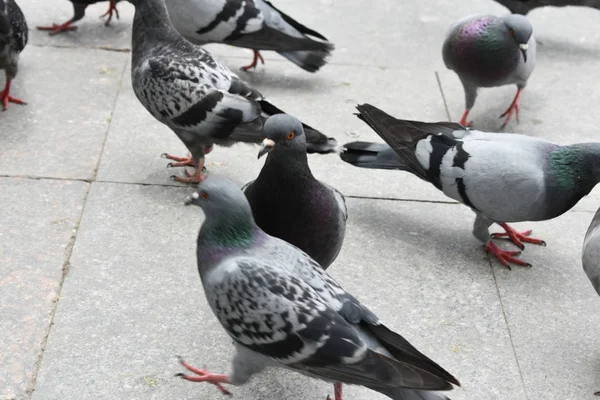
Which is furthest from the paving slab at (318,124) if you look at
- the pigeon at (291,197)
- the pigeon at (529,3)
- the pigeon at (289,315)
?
the pigeon at (289,315)

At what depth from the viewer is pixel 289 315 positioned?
310cm

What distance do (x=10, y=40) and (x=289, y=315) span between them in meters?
3.47

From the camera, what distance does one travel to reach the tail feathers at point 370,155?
4.97 m

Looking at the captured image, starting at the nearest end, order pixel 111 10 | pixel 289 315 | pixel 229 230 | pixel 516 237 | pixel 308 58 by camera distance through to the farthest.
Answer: pixel 289 315 < pixel 229 230 < pixel 516 237 < pixel 308 58 < pixel 111 10

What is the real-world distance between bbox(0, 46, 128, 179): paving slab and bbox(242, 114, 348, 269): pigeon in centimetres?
180

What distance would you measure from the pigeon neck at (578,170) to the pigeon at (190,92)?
1277 mm

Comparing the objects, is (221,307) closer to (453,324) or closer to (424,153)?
(453,324)

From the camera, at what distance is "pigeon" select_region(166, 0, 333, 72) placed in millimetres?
5980

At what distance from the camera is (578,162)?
14.3 ft

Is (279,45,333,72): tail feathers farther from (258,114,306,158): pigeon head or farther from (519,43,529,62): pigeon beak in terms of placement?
(258,114,306,158): pigeon head

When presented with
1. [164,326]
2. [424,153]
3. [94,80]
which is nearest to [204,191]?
[164,326]

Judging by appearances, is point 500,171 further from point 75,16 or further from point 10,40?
point 75,16

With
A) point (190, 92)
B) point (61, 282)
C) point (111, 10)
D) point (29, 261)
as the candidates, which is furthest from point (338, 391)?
point (111, 10)

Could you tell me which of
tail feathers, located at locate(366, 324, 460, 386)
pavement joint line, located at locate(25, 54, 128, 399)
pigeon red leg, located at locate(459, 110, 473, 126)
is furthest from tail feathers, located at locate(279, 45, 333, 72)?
tail feathers, located at locate(366, 324, 460, 386)
